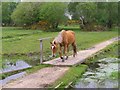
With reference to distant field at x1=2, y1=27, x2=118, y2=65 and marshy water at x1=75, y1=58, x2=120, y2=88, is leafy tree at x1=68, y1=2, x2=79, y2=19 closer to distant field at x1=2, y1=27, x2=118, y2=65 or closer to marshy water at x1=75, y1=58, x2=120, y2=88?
distant field at x1=2, y1=27, x2=118, y2=65

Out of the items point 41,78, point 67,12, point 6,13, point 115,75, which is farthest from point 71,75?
point 6,13

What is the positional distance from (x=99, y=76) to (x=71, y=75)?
1260 mm

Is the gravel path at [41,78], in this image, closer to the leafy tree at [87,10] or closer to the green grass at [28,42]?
the green grass at [28,42]

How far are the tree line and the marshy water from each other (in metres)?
38.5

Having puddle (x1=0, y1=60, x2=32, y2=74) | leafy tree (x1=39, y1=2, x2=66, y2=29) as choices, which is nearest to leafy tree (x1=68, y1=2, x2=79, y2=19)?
leafy tree (x1=39, y1=2, x2=66, y2=29)

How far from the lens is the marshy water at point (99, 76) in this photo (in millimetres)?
11117

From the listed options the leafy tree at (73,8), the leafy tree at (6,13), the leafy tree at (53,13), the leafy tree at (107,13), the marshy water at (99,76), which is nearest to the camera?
the marshy water at (99,76)

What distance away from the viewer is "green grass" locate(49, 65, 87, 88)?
37.0 feet

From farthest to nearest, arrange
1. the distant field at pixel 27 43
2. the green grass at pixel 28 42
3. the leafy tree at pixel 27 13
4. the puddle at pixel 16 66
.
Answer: the leafy tree at pixel 27 13 < the green grass at pixel 28 42 < the distant field at pixel 27 43 < the puddle at pixel 16 66

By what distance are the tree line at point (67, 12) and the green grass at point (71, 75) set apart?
40.5m

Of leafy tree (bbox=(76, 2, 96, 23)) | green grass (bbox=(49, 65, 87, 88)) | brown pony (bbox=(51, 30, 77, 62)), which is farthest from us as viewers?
leafy tree (bbox=(76, 2, 96, 23))

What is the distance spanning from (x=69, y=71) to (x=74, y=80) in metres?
1.40

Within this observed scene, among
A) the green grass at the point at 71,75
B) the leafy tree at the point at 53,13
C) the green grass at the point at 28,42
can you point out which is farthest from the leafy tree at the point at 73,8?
the green grass at the point at 71,75

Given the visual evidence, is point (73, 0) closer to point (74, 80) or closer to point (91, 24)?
point (91, 24)
